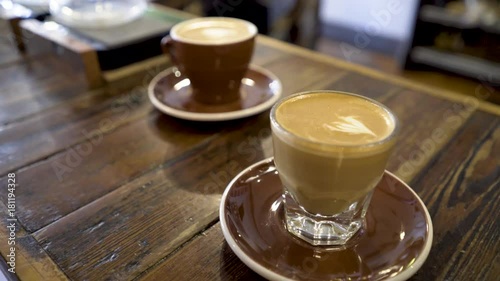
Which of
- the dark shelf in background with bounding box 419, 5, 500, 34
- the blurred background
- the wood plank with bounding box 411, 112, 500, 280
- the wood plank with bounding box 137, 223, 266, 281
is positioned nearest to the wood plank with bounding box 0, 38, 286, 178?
the wood plank with bounding box 137, 223, 266, 281

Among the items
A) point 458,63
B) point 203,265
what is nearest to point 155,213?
point 203,265

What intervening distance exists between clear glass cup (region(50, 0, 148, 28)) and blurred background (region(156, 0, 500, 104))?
3.15 ft

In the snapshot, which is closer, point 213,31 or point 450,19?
point 213,31

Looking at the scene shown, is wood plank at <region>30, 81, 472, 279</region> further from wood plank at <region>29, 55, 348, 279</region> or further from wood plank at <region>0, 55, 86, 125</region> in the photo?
wood plank at <region>0, 55, 86, 125</region>

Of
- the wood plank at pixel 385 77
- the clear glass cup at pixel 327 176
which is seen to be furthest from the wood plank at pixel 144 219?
the wood plank at pixel 385 77

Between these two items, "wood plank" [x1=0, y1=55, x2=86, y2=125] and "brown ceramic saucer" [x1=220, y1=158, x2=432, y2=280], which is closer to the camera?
"brown ceramic saucer" [x1=220, y1=158, x2=432, y2=280]

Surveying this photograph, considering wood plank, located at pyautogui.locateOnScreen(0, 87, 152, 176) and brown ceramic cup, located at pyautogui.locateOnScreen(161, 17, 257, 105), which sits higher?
brown ceramic cup, located at pyautogui.locateOnScreen(161, 17, 257, 105)

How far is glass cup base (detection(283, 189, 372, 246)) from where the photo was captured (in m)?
0.44

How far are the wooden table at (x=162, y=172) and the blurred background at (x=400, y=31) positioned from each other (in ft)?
4.42

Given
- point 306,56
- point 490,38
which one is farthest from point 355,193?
point 490,38

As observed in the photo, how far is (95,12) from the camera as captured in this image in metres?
0.98

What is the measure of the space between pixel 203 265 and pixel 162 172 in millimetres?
184

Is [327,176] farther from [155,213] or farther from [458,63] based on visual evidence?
[458,63]

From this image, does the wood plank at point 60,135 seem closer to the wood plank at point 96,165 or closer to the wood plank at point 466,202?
the wood plank at point 96,165
